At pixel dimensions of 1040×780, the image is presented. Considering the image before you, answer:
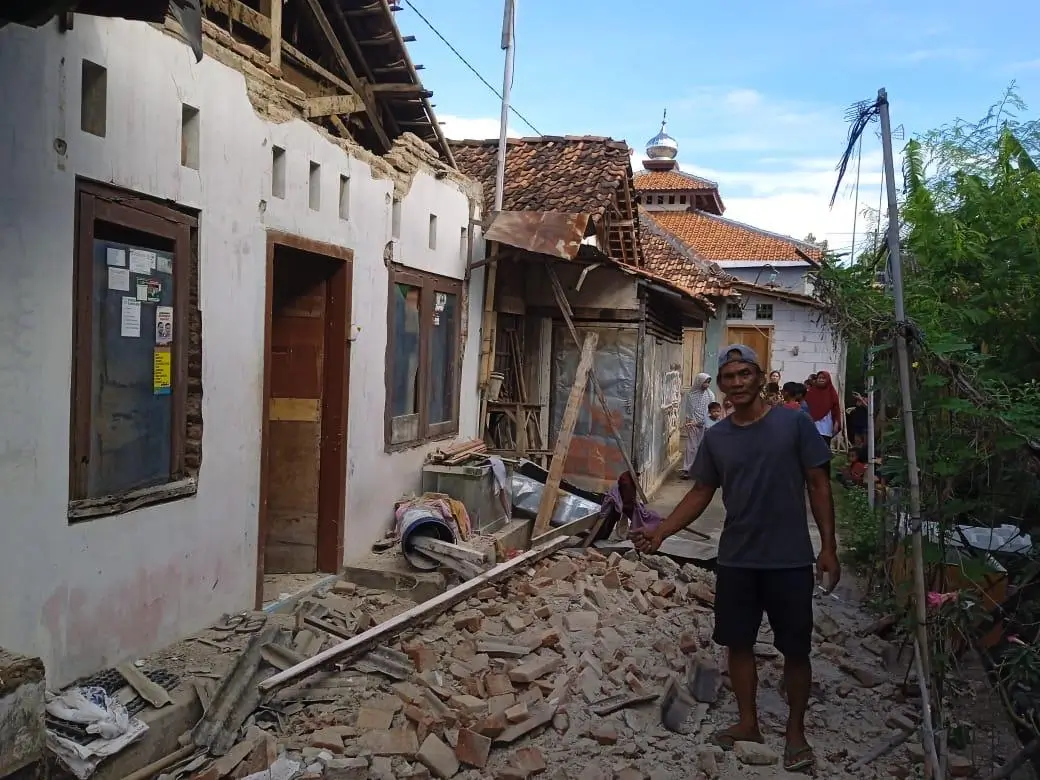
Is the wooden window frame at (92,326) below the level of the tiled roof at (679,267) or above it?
below

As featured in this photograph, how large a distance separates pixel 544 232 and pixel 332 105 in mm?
3260

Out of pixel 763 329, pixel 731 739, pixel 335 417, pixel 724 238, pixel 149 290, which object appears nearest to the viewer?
pixel 731 739

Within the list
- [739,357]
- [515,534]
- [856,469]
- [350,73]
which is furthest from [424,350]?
[856,469]

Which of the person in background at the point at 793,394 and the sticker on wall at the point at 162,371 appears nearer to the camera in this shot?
the sticker on wall at the point at 162,371

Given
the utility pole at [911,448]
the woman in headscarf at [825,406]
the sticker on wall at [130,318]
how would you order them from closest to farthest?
1. the utility pole at [911,448]
2. the sticker on wall at [130,318]
3. the woman in headscarf at [825,406]

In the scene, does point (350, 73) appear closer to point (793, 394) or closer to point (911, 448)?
point (911, 448)

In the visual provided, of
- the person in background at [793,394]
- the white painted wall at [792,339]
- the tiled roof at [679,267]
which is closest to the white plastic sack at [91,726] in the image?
the person in background at [793,394]

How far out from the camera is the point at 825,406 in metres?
12.0

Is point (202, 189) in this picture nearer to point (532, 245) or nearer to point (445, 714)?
point (445, 714)

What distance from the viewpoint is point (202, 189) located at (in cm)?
545

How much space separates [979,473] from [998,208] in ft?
5.76

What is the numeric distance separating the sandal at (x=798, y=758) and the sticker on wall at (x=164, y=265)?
4249 mm

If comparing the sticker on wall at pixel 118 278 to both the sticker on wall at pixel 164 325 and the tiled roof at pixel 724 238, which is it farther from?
the tiled roof at pixel 724 238

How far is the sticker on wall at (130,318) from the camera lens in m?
4.90
